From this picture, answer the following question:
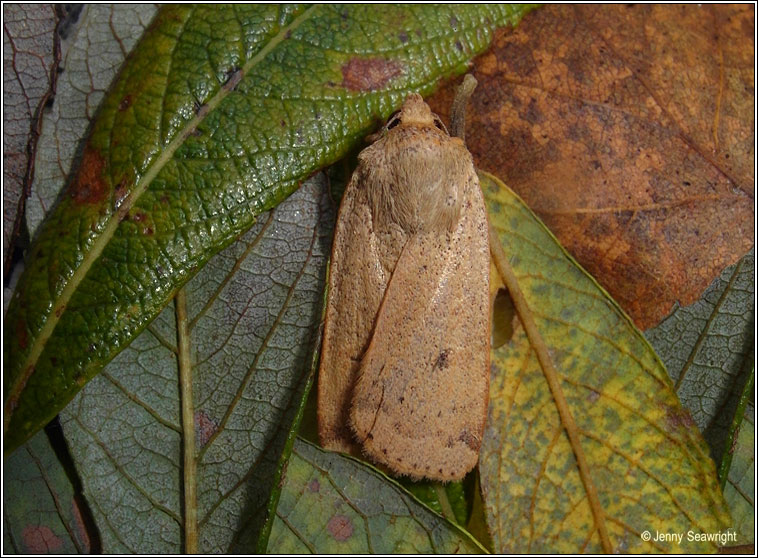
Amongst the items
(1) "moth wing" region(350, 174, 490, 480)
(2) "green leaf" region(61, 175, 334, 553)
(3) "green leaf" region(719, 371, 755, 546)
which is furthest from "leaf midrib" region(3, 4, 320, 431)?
(3) "green leaf" region(719, 371, 755, 546)

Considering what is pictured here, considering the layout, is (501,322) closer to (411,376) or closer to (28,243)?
(411,376)

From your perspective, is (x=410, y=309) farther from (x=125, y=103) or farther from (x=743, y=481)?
(x=743, y=481)

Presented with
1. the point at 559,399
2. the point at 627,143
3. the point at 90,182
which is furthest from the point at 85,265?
the point at 627,143

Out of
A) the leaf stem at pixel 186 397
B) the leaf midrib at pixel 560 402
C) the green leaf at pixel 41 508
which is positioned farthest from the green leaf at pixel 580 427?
the green leaf at pixel 41 508

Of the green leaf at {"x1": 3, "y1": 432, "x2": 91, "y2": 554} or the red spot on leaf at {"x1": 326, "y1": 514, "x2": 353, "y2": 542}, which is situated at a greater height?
the green leaf at {"x1": 3, "y1": 432, "x2": 91, "y2": 554}

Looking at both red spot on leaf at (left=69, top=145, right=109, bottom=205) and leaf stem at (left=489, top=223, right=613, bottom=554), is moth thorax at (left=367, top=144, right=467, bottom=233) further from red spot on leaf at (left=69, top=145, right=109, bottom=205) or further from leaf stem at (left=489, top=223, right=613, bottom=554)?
red spot on leaf at (left=69, top=145, right=109, bottom=205)

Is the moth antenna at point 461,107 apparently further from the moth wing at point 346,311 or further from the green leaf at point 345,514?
the green leaf at point 345,514

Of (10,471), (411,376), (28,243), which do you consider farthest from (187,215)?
(10,471)
